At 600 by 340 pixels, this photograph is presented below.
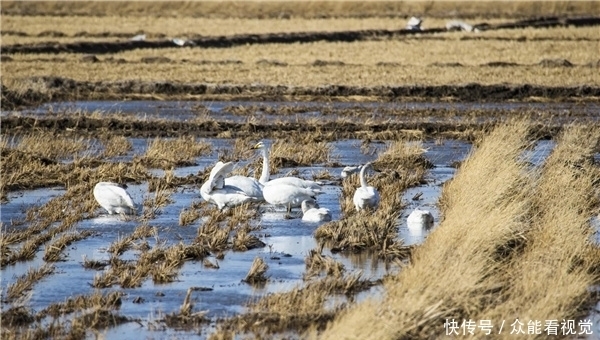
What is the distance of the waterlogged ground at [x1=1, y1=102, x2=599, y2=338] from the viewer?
801 cm

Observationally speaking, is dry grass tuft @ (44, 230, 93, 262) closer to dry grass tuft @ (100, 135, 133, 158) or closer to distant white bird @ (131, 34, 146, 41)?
dry grass tuft @ (100, 135, 133, 158)

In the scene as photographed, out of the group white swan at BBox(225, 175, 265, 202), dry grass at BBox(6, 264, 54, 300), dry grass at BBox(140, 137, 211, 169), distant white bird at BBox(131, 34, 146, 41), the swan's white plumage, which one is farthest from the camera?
distant white bird at BBox(131, 34, 146, 41)

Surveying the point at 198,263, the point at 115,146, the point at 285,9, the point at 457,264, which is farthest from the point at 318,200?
the point at 285,9

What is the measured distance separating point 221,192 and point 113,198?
4.15 ft

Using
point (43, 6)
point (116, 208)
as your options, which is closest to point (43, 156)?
point (116, 208)

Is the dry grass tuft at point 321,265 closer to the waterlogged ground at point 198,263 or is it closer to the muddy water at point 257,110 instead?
the waterlogged ground at point 198,263

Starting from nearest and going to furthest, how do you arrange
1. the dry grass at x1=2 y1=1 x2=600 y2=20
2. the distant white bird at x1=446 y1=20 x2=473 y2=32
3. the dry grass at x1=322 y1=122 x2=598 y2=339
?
the dry grass at x1=322 y1=122 x2=598 y2=339 < the distant white bird at x1=446 y1=20 x2=473 y2=32 < the dry grass at x1=2 y1=1 x2=600 y2=20

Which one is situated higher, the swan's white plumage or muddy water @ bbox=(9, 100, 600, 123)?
muddy water @ bbox=(9, 100, 600, 123)

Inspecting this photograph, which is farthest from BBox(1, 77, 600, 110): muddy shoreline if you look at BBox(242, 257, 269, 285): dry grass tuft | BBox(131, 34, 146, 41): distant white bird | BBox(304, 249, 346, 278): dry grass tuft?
BBox(131, 34, 146, 41): distant white bird

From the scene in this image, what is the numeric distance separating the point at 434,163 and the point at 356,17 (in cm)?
4711

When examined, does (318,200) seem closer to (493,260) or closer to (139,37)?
(493,260)

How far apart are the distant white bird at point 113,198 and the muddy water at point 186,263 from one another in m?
0.15

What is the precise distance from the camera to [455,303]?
7.06m

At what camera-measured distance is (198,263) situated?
9.65 metres
